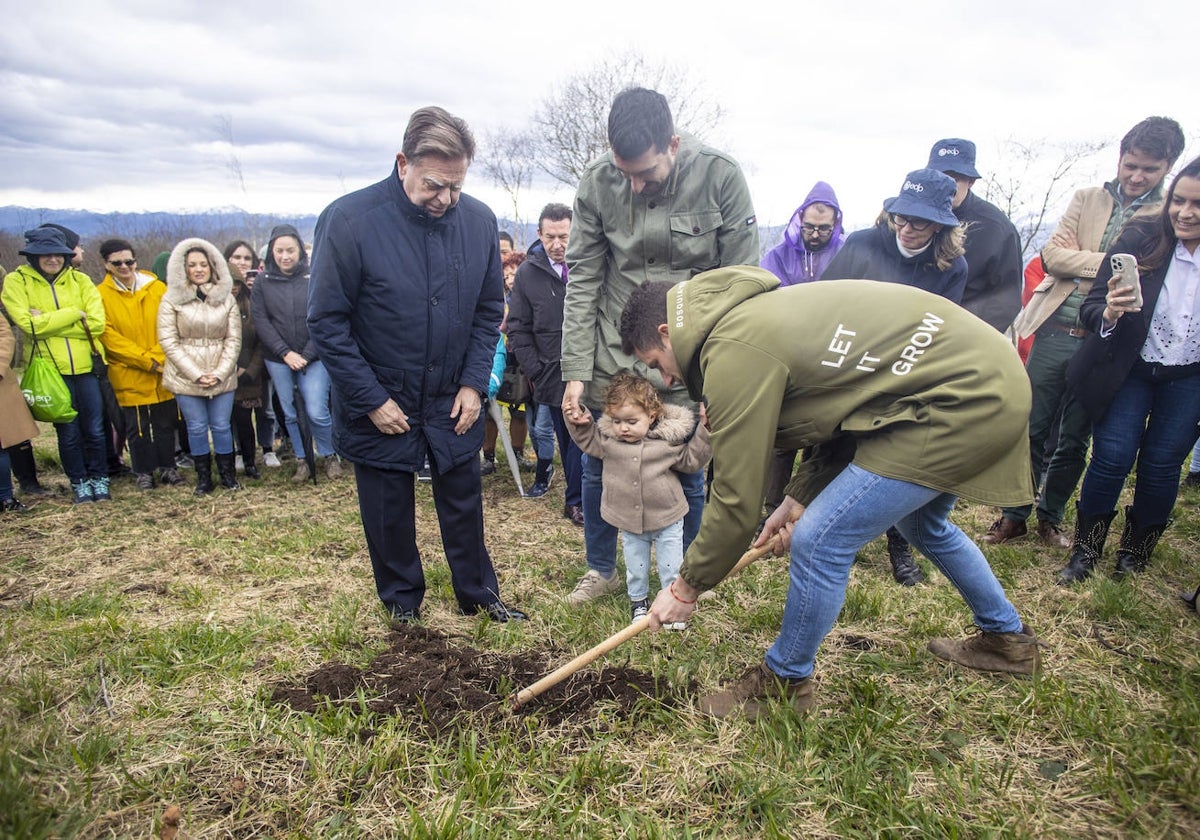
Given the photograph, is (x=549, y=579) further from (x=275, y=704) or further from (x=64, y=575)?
(x=64, y=575)

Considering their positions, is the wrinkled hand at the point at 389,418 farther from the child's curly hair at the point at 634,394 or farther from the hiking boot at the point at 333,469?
the hiking boot at the point at 333,469

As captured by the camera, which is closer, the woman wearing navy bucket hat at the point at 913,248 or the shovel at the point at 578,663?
the shovel at the point at 578,663

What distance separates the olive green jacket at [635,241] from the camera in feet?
10.5

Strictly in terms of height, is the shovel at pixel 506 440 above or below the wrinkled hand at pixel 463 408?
below

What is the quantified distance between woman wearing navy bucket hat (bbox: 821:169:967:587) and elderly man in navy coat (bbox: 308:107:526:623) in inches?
74.9

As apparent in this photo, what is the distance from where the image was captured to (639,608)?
3457 mm

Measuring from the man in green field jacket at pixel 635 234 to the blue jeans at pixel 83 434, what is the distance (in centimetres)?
464

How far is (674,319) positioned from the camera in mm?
2201

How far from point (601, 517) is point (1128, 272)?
269 cm

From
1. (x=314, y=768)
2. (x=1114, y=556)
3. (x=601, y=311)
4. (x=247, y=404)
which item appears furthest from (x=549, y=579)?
(x=247, y=404)

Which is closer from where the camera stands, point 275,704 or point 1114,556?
point 275,704

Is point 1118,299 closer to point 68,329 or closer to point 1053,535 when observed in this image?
point 1053,535

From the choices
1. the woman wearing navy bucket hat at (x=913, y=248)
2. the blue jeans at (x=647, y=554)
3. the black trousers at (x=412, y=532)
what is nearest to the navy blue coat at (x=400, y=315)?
the black trousers at (x=412, y=532)

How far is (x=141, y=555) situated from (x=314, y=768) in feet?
9.61
